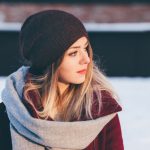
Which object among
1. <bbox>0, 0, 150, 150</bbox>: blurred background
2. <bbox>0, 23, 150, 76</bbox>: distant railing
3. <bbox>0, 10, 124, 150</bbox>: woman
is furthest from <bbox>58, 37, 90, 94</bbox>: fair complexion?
<bbox>0, 23, 150, 76</bbox>: distant railing

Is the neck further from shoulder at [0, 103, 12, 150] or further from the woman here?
shoulder at [0, 103, 12, 150]

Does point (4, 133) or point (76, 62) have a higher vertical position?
point (76, 62)

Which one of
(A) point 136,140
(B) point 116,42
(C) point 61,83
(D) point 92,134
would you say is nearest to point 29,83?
(C) point 61,83

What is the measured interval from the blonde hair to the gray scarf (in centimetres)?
5

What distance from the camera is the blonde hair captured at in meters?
2.88

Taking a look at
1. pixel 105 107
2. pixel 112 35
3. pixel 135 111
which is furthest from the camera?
pixel 112 35

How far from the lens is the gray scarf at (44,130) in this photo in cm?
283

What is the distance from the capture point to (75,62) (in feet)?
9.43

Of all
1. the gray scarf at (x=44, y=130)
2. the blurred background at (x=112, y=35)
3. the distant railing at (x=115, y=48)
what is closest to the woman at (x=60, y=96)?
Answer: the gray scarf at (x=44, y=130)

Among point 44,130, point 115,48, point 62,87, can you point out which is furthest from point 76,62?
point 115,48

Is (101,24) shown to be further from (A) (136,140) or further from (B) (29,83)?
(B) (29,83)

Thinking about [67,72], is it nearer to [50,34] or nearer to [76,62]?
[76,62]

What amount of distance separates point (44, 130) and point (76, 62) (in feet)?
1.09

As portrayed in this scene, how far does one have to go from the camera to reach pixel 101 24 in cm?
982
